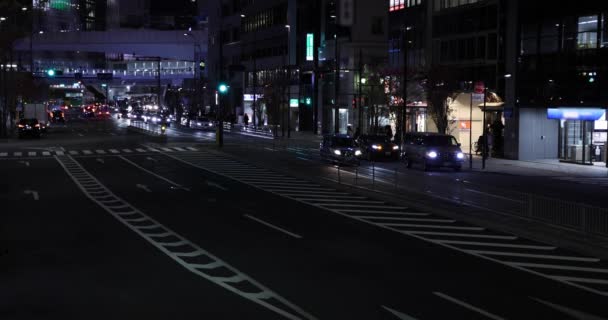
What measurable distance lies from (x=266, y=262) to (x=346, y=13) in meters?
63.8

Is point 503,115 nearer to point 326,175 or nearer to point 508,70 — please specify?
point 508,70

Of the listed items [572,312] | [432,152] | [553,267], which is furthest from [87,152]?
[572,312]

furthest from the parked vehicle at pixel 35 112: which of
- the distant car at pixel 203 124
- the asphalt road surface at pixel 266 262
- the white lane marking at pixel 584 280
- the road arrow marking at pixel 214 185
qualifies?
the white lane marking at pixel 584 280

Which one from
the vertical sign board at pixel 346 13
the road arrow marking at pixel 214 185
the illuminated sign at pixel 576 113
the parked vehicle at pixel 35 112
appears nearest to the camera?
the road arrow marking at pixel 214 185

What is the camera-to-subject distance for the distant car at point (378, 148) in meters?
46.7

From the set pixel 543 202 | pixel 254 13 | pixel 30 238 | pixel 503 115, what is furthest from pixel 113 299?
pixel 254 13

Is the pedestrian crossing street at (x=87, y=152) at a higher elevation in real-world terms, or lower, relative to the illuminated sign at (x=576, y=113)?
lower

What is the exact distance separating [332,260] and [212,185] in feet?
53.6

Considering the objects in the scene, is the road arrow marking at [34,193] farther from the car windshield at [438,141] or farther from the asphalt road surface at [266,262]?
the car windshield at [438,141]

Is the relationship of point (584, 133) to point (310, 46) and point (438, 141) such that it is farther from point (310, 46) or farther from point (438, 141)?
point (310, 46)

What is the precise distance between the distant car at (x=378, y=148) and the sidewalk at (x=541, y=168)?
14.5ft

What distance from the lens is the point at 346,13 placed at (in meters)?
77.4

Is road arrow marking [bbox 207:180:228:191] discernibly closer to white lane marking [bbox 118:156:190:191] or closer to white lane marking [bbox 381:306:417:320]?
white lane marking [bbox 118:156:190:191]

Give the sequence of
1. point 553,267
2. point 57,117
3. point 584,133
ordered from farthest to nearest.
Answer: point 57,117 < point 584,133 < point 553,267
